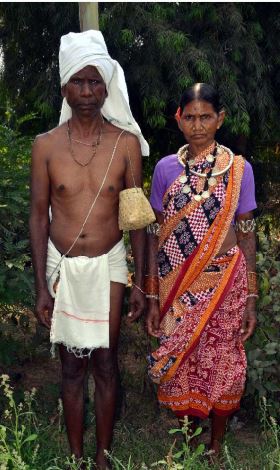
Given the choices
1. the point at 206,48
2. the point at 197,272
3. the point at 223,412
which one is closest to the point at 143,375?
the point at 223,412

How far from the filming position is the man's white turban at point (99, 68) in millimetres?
3254

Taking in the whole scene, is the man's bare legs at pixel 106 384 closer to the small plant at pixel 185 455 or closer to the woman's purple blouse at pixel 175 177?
the small plant at pixel 185 455

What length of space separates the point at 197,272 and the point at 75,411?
955 millimetres

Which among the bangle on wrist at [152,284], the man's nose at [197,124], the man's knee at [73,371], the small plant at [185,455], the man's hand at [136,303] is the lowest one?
the small plant at [185,455]

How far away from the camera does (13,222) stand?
13.1ft

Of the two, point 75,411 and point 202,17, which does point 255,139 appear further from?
point 75,411

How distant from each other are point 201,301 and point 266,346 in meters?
0.72

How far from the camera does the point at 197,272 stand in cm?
355

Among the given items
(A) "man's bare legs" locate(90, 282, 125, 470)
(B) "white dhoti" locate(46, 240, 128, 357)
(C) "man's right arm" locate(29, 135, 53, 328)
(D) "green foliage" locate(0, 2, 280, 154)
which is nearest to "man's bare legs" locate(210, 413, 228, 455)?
(A) "man's bare legs" locate(90, 282, 125, 470)

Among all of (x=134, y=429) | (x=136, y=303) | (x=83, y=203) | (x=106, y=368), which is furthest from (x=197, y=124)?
(x=134, y=429)

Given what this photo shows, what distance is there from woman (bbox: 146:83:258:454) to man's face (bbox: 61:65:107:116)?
0.43m

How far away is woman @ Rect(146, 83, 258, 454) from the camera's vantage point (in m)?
3.49

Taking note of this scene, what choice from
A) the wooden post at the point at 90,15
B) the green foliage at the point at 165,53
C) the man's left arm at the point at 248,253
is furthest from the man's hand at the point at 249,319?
the green foliage at the point at 165,53

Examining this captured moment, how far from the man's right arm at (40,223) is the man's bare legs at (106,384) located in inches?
12.9
